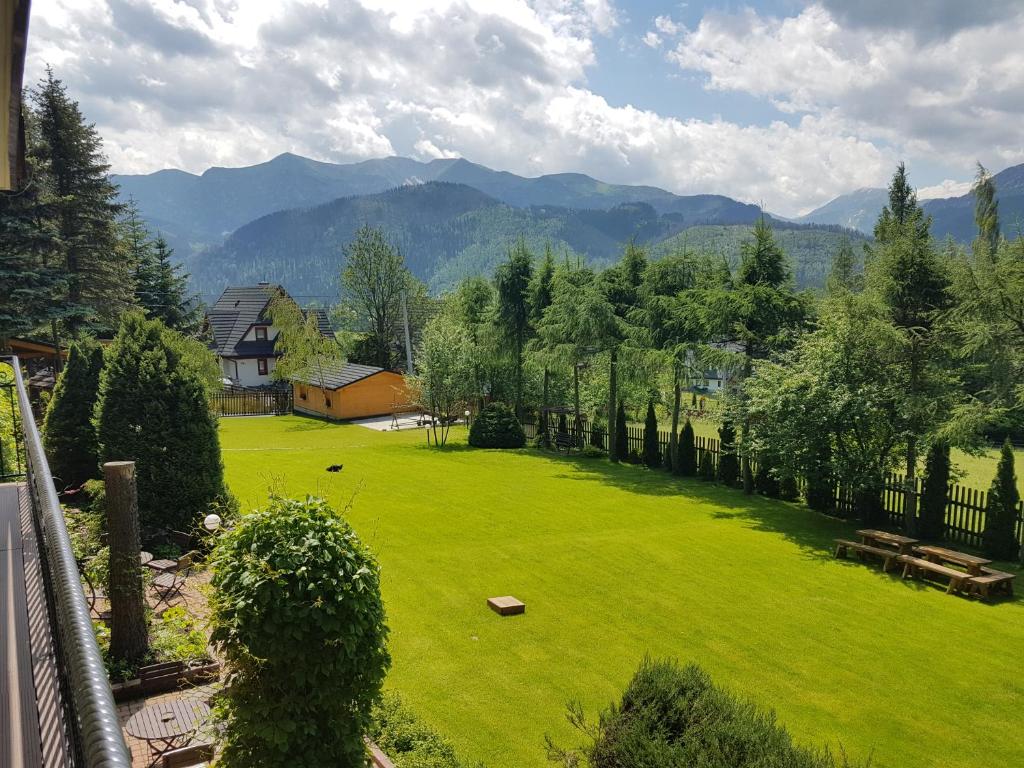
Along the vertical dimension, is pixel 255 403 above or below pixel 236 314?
below

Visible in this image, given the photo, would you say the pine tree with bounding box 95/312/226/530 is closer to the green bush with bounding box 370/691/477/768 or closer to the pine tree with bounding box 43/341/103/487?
the pine tree with bounding box 43/341/103/487

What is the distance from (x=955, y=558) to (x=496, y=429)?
68.0 feet

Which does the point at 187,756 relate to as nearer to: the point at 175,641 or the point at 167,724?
the point at 167,724

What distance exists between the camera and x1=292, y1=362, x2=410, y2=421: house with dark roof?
4338 centimetres

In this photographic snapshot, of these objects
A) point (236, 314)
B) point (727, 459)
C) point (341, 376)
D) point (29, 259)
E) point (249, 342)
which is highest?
point (29, 259)

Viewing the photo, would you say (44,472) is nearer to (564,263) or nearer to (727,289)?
(727,289)

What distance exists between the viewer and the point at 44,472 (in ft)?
10.4

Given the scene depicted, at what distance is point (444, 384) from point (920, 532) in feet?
67.6

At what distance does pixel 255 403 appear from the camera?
155ft

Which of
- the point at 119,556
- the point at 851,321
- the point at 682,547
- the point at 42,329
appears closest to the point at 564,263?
the point at 851,321

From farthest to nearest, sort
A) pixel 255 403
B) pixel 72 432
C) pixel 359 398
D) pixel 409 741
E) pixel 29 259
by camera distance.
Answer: pixel 255 403, pixel 359 398, pixel 29 259, pixel 72 432, pixel 409 741

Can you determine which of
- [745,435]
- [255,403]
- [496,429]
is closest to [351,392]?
[255,403]

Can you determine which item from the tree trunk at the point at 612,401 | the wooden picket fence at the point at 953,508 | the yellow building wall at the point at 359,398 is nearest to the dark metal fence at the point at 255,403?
the yellow building wall at the point at 359,398

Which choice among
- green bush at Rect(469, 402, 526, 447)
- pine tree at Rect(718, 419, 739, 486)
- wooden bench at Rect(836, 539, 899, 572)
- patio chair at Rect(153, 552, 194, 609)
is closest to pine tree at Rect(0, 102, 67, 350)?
green bush at Rect(469, 402, 526, 447)
